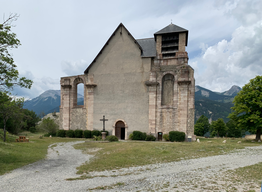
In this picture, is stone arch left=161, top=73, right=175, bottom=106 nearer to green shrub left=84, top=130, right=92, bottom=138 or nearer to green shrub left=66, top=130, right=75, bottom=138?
green shrub left=84, top=130, right=92, bottom=138

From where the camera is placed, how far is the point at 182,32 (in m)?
29.9

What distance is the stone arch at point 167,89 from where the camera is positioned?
29.0m

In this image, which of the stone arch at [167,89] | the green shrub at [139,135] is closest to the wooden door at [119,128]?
the green shrub at [139,135]

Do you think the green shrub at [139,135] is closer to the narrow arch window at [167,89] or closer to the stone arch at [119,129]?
the stone arch at [119,129]

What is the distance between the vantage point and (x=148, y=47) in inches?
1261

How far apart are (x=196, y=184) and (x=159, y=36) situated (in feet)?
91.0

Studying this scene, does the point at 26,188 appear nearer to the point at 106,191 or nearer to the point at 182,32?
the point at 106,191

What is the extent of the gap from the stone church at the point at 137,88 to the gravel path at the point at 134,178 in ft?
55.7

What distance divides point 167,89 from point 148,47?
8766 mm

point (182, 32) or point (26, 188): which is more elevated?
point (182, 32)

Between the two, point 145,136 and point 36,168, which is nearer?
point 36,168

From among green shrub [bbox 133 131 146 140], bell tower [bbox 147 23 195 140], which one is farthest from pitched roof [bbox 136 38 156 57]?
green shrub [bbox 133 131 146 140]

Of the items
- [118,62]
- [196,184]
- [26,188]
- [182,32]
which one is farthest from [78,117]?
[196,184]

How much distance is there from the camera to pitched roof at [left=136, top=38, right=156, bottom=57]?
99.8 feet
